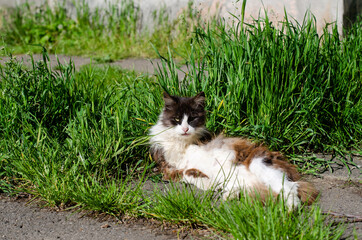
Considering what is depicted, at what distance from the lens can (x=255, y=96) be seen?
13.7 ft

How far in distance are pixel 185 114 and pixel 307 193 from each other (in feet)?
3.88

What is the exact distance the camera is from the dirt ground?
3053 mm

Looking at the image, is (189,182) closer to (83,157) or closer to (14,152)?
(83,157)

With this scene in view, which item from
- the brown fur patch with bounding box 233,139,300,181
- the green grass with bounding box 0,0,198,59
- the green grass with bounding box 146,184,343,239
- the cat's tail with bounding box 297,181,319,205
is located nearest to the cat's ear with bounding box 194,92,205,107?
the brown fur patch with bounding box 233,139,300,181

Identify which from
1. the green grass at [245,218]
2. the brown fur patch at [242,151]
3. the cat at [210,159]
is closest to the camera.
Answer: the green grass at [245,218]

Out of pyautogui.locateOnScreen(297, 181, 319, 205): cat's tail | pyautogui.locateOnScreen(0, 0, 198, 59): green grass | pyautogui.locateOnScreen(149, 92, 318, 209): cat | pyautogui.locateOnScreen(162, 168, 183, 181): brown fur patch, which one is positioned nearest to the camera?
pyautogui.locateOnScreen(297, 181, 319, 205): cat's tail

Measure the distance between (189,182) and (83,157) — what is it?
875mm

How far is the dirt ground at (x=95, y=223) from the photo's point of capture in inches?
120

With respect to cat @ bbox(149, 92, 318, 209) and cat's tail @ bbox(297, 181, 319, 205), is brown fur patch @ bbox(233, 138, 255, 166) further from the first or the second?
cat's tail @ bbox(297, 181, 319, 205)

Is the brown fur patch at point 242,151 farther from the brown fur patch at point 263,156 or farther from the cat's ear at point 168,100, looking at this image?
the cat's ear at point 168,100

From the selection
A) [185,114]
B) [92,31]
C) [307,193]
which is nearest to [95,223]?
[185,114]

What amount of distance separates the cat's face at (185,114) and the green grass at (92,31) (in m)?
3.07

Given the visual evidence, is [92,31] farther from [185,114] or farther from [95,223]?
[95,223]

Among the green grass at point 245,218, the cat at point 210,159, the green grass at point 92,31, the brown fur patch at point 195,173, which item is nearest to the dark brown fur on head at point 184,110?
the cat at point 210,159
